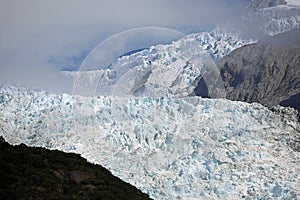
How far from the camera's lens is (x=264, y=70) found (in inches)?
6914

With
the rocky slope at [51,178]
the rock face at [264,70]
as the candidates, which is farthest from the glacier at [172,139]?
the rock face at [264,70]

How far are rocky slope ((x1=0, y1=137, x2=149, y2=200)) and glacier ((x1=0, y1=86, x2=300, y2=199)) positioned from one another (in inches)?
1409

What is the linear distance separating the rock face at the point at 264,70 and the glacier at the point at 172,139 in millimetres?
79046

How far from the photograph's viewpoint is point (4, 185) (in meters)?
19.7

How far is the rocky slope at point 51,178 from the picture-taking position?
20031mm

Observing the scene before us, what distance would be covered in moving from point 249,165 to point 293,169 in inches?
236

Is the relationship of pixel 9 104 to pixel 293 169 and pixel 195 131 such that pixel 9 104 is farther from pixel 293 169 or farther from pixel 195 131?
pixel 293 169

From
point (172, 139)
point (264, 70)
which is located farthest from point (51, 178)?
point (264, 70)

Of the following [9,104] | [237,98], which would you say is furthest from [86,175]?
[237,98]

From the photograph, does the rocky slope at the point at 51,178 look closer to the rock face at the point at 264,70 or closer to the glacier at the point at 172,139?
the glacier at the point at 172,139

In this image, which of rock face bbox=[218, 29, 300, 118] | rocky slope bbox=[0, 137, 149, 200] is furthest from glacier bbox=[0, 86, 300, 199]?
rock face bbox=[218, 29, 300, 118]

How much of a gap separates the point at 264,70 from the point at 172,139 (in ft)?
366

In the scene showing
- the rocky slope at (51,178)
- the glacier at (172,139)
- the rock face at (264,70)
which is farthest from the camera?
the rock face at (264,70)

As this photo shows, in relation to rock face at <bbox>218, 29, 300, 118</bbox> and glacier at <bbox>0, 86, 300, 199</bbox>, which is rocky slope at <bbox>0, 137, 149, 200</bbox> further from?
rock face at <bbox>218, 29, 300, 118</bbox>
